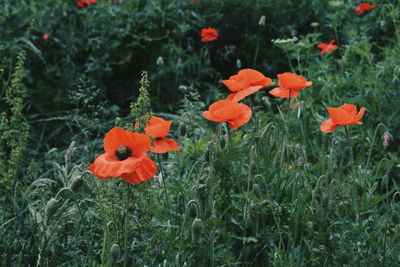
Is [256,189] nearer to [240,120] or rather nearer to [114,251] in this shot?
[240,120]

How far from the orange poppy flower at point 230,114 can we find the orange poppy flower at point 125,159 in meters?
0.42

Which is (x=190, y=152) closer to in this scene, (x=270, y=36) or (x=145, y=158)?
(x=145, y=158)

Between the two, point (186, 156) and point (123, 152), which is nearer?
point (123, 152)

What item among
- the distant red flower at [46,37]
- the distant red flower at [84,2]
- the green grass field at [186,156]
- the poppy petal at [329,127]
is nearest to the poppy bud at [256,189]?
the green grass field at [186,156]

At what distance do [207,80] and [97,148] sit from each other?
206 centimetres

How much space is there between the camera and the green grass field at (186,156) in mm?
2291

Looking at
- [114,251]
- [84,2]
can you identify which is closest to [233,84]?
[114,251]

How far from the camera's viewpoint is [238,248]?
2.70 m

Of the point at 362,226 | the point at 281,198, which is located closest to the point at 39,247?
the point at 281,198

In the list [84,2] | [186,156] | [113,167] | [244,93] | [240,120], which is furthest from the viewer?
[84,2]

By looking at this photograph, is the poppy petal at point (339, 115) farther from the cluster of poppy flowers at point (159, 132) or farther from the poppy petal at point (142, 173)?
the poppy petal at point (142, 173)

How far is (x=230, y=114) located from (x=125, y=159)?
0.52 m

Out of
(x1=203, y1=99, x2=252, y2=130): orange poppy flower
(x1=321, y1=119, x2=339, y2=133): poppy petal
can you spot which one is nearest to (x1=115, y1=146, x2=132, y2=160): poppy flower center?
(x1=203, y1=99, x2=252, y2=130): orange poppy flower

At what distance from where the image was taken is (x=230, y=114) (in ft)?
7.52
